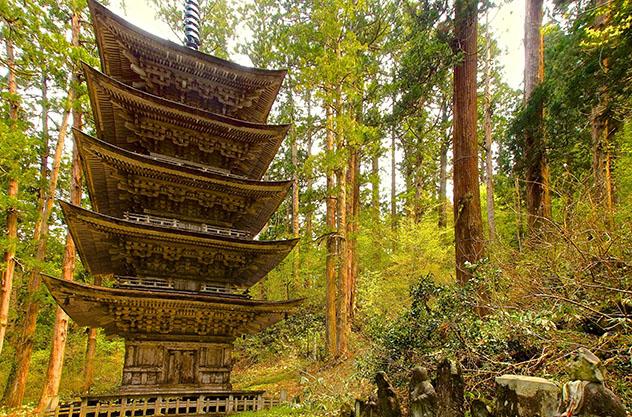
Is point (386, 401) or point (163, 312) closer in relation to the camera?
point (386, 401)

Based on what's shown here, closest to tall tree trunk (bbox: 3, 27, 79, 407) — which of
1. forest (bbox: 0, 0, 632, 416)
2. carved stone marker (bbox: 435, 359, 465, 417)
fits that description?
forest (bbox: 0, 0, 632, 416)

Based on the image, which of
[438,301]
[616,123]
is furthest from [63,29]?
[616,123]

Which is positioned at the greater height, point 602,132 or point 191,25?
point 191,25

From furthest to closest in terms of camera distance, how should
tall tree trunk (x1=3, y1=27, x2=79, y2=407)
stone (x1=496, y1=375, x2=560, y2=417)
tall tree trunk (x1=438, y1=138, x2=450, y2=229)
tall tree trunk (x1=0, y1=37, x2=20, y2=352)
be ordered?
1. tall tree trunk (x1=438, y1=138, x2=450, y2=229)
2. tall tree trunk (x1=3, y1=27, x2=79, y2=407)
3. tall tree trunk (x1=0, y1=37, x2=20, y2=352)
4. stone (x1=496, y1=375, x2=560, y2=417)

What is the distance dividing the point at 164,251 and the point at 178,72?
4.37m

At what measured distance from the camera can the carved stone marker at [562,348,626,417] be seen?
2027mm

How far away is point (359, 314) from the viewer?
49.3ft

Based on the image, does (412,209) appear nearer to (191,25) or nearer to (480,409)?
(191,25)

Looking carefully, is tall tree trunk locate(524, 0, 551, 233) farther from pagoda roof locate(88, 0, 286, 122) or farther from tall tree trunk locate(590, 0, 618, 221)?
pagoda roof locate(88, 0, 286, 122)

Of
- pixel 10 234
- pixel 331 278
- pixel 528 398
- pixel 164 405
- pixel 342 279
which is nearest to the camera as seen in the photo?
pixel 528 398

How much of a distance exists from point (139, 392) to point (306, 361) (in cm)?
809

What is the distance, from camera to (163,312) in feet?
23.5

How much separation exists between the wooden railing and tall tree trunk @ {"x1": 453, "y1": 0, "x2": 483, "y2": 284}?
5.25m

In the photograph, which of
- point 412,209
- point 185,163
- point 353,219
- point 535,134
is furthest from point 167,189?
point 412,209
